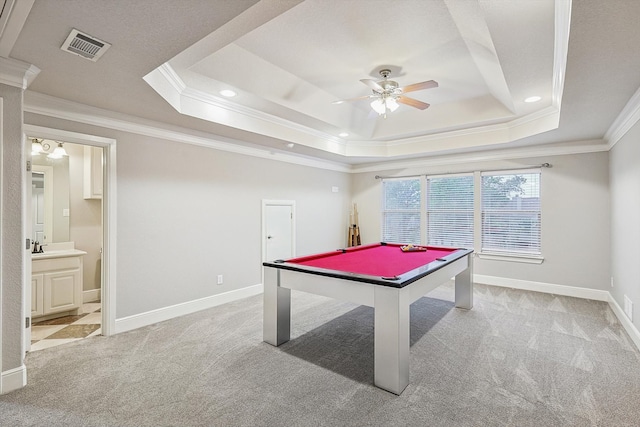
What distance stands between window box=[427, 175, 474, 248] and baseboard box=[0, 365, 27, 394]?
227 inches

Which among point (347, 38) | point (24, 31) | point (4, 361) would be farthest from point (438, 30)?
point (4, 361)

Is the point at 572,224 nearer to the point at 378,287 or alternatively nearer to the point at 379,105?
the point at 379,105

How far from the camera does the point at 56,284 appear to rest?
3.81 meters

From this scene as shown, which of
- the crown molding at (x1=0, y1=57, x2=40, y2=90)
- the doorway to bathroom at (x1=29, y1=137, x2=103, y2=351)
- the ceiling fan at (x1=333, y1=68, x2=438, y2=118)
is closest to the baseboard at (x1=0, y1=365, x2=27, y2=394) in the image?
the doorway to bathroom at (x1=29, y1=137, x2=103, y2=351)

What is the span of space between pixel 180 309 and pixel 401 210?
4.48 metres

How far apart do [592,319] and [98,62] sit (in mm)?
5510

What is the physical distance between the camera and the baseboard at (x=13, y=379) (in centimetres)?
227

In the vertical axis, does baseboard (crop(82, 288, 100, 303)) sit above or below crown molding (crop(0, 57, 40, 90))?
below

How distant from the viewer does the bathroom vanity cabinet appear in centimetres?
367

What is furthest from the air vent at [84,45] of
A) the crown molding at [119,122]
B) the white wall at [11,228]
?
the crown molding at [119,122]

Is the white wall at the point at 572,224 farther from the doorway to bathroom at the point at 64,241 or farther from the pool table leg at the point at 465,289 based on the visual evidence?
the doorway to bathroom at the point at 64,241

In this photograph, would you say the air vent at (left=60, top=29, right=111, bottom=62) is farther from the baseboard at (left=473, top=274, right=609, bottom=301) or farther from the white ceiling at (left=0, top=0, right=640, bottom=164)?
the baseboard at (left=473, top=274, right=609, bottom=301)

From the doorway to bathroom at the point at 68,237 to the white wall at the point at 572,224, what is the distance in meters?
5.64

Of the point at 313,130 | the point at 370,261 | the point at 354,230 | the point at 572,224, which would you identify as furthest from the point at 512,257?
the point at 313,130
